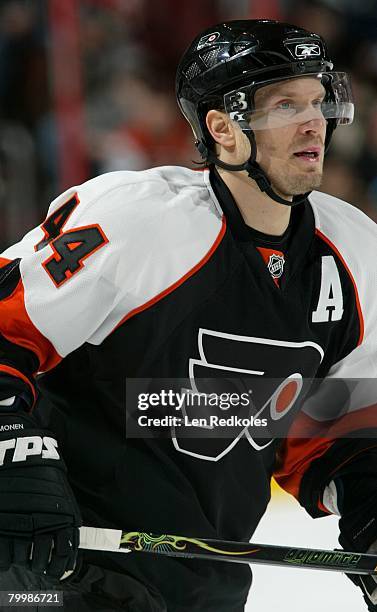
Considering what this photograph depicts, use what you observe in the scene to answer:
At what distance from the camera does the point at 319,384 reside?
2.18 m

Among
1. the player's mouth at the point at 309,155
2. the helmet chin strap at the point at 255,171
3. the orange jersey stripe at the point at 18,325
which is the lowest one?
the orange jersey stripe at the point at 18,325

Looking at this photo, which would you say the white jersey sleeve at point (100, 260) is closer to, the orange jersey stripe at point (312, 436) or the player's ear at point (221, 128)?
the player's ear at point (221, 128)

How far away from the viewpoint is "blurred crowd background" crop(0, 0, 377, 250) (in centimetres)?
444

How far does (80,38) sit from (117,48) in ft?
0.74

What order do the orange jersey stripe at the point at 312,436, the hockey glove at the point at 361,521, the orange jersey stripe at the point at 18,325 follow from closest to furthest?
the orange jersey stripe at the point at 18,325, the hockey glove at the point at 361,521, the orange jersey stripe at the point at 312,436

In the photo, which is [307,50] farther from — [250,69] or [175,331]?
[175,331]

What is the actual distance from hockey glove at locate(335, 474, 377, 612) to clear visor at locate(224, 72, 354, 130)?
2.39ft

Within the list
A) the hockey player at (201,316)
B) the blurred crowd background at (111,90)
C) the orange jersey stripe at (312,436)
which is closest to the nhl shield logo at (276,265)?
the hockey player at (201,316)

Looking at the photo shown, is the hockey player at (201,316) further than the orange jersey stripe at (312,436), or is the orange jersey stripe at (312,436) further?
the orange jersey stripe at (312,436)

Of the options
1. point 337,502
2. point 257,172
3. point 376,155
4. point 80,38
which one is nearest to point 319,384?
point 337,502

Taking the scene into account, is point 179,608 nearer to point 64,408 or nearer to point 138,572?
point 138,572

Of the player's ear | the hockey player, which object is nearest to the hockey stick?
the hockey player

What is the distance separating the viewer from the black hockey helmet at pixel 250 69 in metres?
1.98

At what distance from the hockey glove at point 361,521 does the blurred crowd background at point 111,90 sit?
2.39 metres
